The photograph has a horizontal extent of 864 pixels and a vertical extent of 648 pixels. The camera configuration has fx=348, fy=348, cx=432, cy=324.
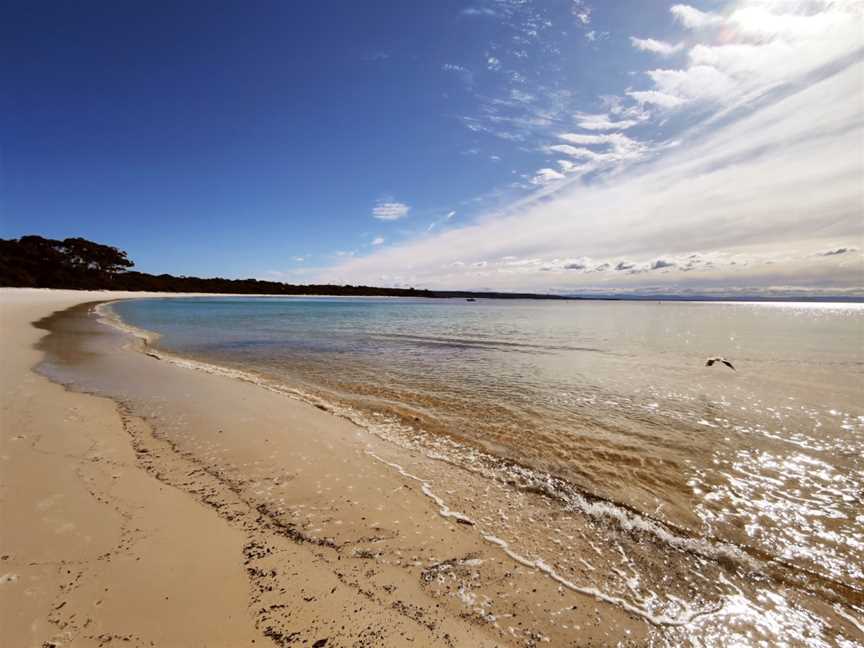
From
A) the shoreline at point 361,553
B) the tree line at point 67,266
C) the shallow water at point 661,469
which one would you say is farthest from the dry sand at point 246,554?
the tree line at point 67,266

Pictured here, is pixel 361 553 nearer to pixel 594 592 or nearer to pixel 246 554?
pixel 246 554

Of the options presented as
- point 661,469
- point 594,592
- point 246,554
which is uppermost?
point 246,554

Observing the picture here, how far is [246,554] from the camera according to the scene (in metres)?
3.30

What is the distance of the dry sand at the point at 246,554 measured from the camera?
8.45 feet

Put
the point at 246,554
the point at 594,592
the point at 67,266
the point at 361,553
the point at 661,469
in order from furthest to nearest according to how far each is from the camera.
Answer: the point at 67,266
the point at 661,469
the point at 361,553
the point at 246,554
the point at 594,592

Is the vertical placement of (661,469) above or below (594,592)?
below

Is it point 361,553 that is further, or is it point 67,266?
point 67,266

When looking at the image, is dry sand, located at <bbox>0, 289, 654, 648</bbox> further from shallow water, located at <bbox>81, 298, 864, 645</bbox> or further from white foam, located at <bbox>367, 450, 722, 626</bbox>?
shallow water, located at <bbox>81, 298, 864, 645</bbox>

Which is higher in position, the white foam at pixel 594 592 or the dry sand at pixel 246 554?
the dry sand at pixel 246 554

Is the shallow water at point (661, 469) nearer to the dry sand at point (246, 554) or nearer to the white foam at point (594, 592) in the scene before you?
the white foam at point (594, 592)

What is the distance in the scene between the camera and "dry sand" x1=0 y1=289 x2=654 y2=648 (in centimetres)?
258

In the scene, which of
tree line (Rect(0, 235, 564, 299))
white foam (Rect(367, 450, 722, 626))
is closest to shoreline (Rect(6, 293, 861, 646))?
white foam (Rect(367, 450, 722, 626))

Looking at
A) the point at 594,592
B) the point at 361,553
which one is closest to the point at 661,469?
the point at 594,592

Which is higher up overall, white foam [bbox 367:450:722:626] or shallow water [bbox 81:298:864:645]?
white foam [bbox 367:450:722:626]
